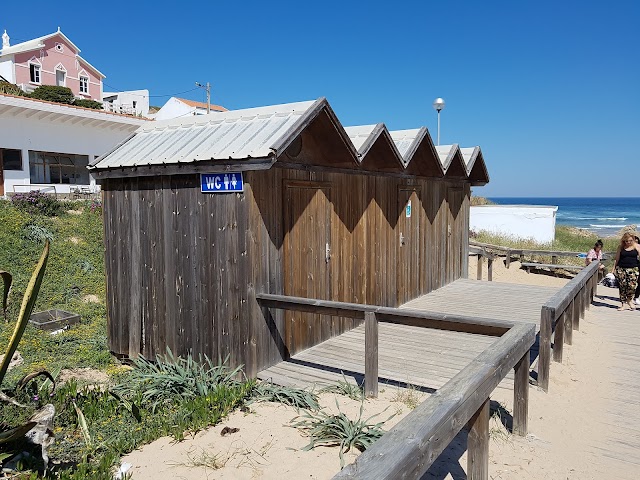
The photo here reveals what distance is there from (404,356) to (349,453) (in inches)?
103

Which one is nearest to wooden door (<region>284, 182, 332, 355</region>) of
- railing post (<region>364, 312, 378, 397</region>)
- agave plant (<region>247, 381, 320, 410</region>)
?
agave plant (<region>247, 381, 320, 410</region>)

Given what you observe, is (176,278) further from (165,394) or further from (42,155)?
(42,155)

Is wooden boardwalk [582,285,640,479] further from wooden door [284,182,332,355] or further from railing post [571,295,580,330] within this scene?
wooden door [284,182,332,355]

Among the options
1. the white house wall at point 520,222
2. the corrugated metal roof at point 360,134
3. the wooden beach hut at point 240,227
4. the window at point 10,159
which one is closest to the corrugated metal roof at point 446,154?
the wooden beach hut at point 240,227

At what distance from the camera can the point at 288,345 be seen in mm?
6484

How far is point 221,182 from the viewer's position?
578 centimetres

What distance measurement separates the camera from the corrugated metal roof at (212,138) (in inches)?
223

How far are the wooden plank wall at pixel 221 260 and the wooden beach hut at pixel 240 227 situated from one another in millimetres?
18

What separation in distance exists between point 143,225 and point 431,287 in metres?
6.84

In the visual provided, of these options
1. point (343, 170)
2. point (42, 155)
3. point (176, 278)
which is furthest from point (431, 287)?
point (42, 155)

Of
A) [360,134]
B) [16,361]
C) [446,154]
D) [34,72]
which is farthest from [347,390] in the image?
[34,72]

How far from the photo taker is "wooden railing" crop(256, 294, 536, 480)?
2213mm

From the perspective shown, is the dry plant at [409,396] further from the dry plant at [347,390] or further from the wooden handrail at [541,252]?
the wooden handrail at [541,252]

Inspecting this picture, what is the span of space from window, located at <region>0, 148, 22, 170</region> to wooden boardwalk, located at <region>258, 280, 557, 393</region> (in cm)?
1845
